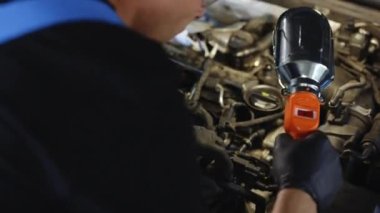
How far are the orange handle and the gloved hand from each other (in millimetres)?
15

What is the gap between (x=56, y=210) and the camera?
0.69 m

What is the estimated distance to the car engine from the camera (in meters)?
1.34

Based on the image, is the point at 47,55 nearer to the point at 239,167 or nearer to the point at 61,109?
the point at 61,109

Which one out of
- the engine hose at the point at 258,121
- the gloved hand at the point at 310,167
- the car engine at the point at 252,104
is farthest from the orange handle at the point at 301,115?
the engine hose at the point at 258,121

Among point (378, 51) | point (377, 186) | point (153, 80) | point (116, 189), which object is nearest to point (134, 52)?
point (153, 80)

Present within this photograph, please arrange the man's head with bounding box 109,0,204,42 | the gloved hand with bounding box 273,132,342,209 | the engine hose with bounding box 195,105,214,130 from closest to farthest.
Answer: the man's head with bounding box 109,0,204,42, the gloved hand with bounding box 273,132,342,209, the engine hose with bounding box 195,105,214,130

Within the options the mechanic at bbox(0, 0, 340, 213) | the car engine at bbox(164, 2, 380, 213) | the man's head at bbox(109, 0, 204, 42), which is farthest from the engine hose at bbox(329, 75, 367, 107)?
the mechanic at bbox(0, 0, 340, 213)

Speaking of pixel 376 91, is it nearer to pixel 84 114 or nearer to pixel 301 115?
pixel 301 115

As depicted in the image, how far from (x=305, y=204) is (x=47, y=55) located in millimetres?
601

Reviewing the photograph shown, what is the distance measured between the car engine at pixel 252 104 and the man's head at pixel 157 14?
0.37m

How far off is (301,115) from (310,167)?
99mm

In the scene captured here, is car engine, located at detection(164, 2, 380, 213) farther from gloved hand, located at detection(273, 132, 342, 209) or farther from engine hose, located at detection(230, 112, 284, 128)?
gloved hand, located at detection(273, 132, 342, 209)

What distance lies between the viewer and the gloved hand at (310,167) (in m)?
1.15

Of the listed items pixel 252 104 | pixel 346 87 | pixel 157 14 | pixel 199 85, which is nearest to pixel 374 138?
pixel 346 87
